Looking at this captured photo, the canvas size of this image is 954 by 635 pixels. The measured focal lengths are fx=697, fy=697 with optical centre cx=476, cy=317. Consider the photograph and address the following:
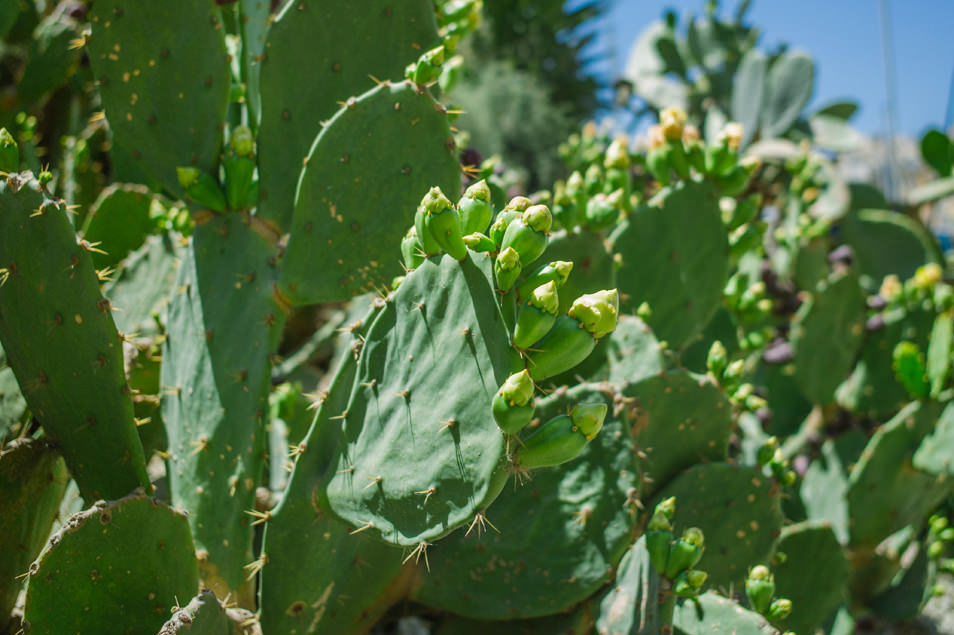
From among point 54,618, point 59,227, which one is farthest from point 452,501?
point 59,227

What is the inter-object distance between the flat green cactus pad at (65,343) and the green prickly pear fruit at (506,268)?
2.25 feet

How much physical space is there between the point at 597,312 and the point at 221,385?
759 mm

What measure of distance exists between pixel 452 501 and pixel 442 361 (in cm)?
18

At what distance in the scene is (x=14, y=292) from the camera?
3.68 feet

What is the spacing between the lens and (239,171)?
4.34 ft

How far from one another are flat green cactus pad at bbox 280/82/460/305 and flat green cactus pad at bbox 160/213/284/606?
0.29ft

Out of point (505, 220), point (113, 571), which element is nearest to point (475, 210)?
point (505, 220)

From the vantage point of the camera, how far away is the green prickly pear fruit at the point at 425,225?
34.3 inches

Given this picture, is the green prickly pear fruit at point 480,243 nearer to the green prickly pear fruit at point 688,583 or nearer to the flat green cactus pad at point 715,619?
the green prickly pear fruit at point 688,583

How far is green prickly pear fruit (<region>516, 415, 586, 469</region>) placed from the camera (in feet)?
2.78

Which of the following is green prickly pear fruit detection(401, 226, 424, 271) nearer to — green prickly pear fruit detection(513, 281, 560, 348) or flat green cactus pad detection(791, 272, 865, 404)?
green prickly pear fruit detection(513, 281, 560, 348)

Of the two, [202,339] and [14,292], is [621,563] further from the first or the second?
[14,292]

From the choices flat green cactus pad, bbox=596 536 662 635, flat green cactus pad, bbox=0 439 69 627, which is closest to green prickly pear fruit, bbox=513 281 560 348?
flat green cactus pad, bbox=596 536 662 635

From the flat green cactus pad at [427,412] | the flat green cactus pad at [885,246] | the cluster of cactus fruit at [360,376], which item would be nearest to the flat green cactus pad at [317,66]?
the cluster of cactus fruit at [360,376]
